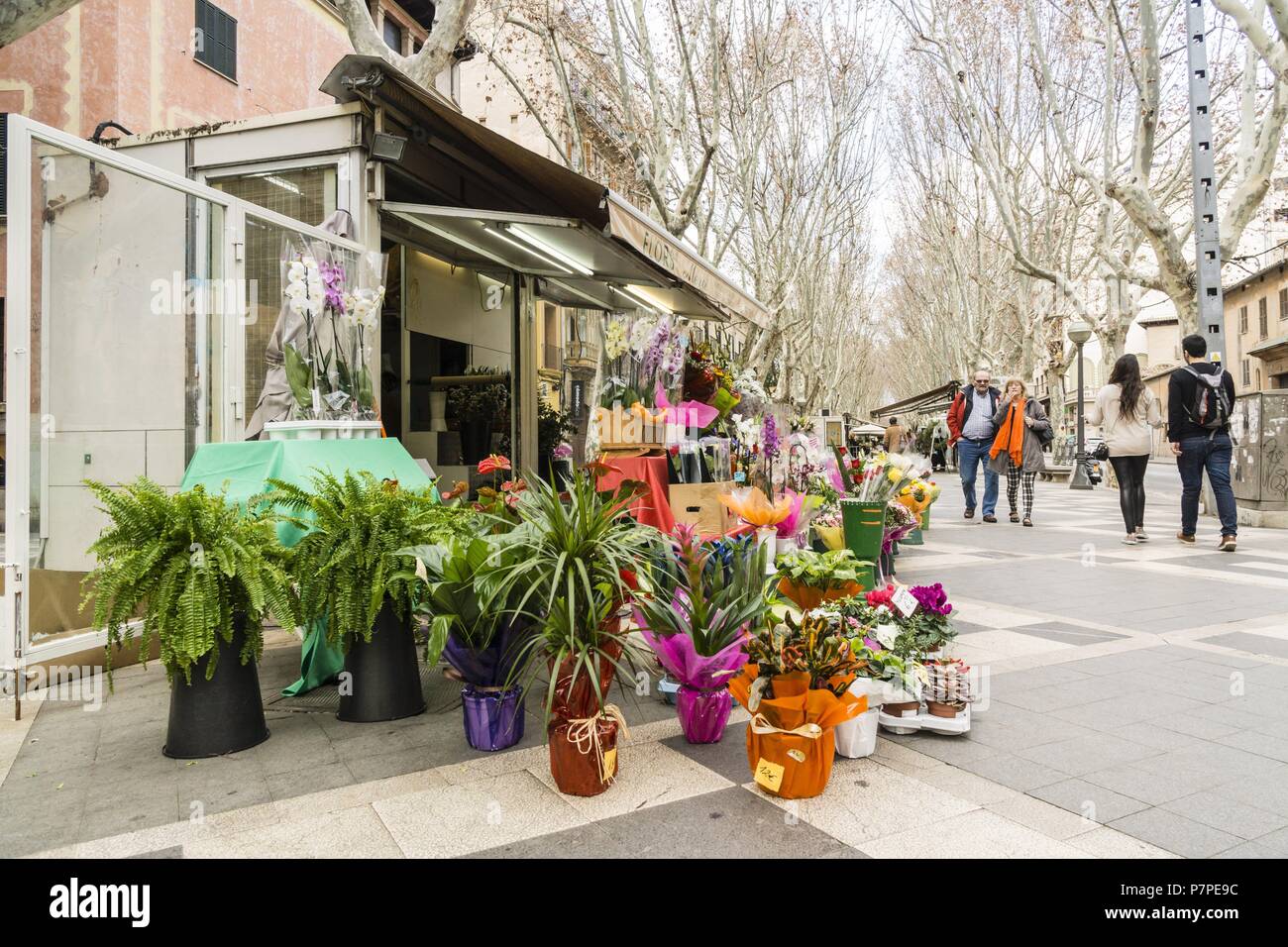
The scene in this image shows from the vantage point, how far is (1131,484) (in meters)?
8.73

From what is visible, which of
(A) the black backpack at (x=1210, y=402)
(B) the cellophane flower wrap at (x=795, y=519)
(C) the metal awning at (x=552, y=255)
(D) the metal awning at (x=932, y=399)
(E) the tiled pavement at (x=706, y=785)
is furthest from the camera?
(D) the metal awning at (x=932, y=399)

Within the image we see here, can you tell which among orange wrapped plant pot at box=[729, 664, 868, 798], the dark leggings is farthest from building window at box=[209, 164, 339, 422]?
the dark leggings

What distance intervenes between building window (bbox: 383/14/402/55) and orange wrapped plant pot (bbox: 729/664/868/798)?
2002 cm

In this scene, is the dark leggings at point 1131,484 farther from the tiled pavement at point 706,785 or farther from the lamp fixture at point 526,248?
the lamp fixture at point 526,248

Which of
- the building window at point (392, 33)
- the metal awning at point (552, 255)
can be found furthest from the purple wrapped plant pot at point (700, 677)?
the building window at point (392, 33)

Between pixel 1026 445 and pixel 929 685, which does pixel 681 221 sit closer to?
pixel 1026 445

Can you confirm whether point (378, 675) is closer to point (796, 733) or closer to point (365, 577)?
point (365, 577)

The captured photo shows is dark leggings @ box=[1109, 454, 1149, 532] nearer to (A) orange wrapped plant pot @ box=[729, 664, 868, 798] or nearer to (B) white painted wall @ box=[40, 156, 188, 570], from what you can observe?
(A) orange wrapped plant pot @ box=[729, 664, 868, 798]

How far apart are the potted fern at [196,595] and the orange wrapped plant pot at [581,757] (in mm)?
1166

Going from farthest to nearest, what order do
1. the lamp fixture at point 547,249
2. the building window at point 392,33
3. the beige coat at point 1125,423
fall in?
1. the building window at point 392,33
2. the beige coat at point 1125,423
3. the lamp fixture at point 547,249

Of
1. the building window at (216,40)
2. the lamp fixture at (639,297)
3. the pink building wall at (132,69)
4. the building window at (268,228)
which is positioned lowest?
the building window at (268,228)

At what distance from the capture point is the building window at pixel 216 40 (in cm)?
1415

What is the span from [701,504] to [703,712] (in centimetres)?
230
